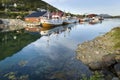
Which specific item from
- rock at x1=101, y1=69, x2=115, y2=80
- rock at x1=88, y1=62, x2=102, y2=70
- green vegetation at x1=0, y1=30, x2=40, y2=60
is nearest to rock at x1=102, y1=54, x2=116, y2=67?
rock at x1=88, y1=62, x2=102, y2=70

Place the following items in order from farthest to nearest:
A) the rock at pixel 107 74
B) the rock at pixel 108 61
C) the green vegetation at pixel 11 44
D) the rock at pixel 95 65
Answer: the green vegetation at pixel 11 44
the rock at pixel 95 65
the rock at pixel 108 61
the rock at pixel 107 74

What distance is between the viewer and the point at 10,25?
128875 millimetres

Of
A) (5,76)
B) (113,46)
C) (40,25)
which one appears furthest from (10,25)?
(5,76)

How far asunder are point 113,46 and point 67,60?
854cm

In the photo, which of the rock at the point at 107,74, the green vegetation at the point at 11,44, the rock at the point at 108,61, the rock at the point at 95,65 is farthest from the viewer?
the green vegetation at the point at 11,44

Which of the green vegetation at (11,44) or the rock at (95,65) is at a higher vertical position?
the rock at (95,65)

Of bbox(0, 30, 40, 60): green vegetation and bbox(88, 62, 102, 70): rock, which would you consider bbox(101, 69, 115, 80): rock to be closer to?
bbox(88, 62, 102, 70): rock

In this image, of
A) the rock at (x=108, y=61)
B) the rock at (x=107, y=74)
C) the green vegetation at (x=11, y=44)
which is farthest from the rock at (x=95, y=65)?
the green vegetation at (x=11, y=44)

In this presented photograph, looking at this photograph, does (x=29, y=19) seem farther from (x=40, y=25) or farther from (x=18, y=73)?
(x=18, y=73)

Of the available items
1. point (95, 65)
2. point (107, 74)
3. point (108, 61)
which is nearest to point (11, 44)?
point (95, 65)

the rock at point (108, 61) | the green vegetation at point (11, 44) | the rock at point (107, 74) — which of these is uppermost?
the rock at point (108, 61)

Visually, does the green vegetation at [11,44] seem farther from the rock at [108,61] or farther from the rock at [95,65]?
the rock at [108,61]

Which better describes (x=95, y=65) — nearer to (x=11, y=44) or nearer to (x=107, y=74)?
(x=107, y=74)

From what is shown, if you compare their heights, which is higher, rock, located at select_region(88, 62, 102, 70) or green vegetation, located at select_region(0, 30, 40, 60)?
rock, located at select_region(88, 62, 102, 70)
